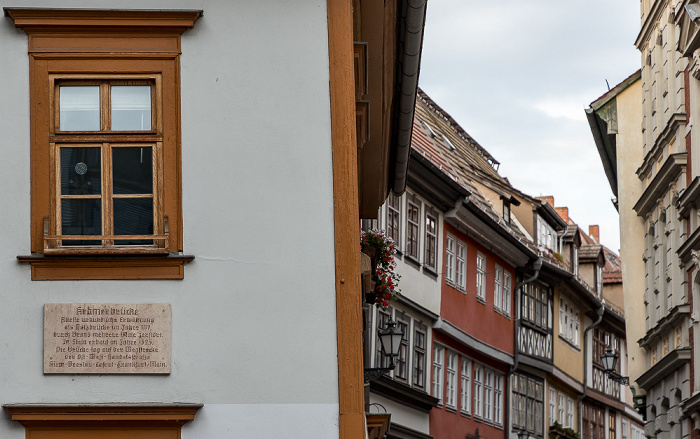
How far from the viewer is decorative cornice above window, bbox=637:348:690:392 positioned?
27.5 meters

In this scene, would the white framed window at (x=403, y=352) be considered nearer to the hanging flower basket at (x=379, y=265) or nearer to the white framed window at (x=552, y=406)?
the hanging flower basket at (x=379, y=265)

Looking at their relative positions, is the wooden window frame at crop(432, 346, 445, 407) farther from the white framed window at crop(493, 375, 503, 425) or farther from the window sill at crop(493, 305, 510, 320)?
the white framed window at crop(493, 375, 503, 425)

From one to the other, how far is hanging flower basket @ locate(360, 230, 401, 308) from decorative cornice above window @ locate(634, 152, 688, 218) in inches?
389

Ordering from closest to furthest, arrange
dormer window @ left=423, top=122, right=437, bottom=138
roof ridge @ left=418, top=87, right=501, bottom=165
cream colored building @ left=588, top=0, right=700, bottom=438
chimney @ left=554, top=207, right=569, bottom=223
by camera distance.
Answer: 1. cream colored building @ left=588, top=0, right=700, bottom=438
2. dormer window @ left=423, top=122, right=437, bottom=138
3. roof ridge @ left=418, top=87, right=501, bottom=165
4. chimney @ left=554, top=207, right=569, bottom=223

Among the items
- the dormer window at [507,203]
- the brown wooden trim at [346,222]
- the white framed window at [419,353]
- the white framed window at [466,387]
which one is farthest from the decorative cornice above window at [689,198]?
the brown wooden trim at [346,222]

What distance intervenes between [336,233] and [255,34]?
5.70 ft

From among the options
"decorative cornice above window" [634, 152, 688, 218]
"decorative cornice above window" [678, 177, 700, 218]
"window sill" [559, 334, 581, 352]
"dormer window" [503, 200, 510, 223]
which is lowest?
"window sill" [559, 334, 581, 352]

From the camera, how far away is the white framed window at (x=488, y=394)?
34406mm

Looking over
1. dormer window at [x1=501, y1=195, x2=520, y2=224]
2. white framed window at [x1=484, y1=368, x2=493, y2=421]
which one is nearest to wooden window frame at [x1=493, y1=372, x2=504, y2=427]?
white framed window at [x1=484, y1=368, x2=493, y2=421]

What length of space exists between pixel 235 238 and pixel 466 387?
2299 cm

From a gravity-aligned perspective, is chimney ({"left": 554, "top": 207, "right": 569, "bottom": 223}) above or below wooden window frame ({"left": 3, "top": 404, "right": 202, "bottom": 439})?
above

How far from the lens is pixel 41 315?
1025 centimetres

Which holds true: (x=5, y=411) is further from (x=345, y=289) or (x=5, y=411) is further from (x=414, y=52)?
(x=414, y=52)

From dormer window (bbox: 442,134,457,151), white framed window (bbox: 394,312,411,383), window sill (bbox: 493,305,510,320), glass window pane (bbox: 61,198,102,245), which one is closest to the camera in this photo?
glass window pane (bbox: 61,198,102,245)
